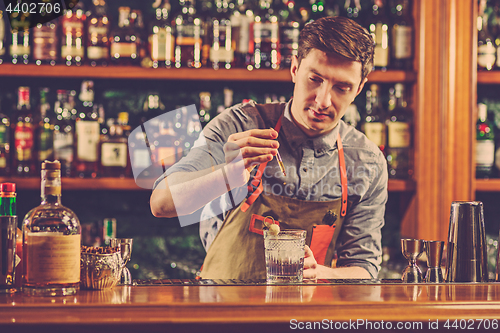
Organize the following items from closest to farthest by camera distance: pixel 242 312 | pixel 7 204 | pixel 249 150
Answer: pixel 242 312
pixel 7 204
pixel 249 150

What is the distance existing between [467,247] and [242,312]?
56 cm

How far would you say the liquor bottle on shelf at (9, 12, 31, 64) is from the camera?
1938 millimetres

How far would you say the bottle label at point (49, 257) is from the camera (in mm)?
843

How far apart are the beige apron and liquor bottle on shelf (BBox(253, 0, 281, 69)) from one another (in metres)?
0.48

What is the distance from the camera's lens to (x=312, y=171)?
67.7 inches

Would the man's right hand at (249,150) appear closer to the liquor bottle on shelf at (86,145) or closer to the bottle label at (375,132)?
the bottle label at (375,132)

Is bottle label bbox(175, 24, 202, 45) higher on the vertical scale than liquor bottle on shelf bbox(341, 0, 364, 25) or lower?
lower

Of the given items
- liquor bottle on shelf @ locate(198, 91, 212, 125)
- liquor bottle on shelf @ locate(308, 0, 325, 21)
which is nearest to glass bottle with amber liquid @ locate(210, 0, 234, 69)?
liquor bottle on shelf @ locate(198, 91, 212, 125)

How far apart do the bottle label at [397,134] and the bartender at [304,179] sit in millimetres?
188

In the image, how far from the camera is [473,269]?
106 centimetres

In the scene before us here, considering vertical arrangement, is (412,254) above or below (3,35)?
below

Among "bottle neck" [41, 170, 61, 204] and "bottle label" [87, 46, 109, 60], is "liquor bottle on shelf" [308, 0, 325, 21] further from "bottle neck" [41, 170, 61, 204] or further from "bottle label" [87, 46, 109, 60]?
"bottle neck" [41, 170, 61, 204]

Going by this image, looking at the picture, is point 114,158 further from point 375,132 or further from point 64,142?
point 375,132

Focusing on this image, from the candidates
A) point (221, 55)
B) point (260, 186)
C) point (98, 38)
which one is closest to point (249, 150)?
point (260, 186)
